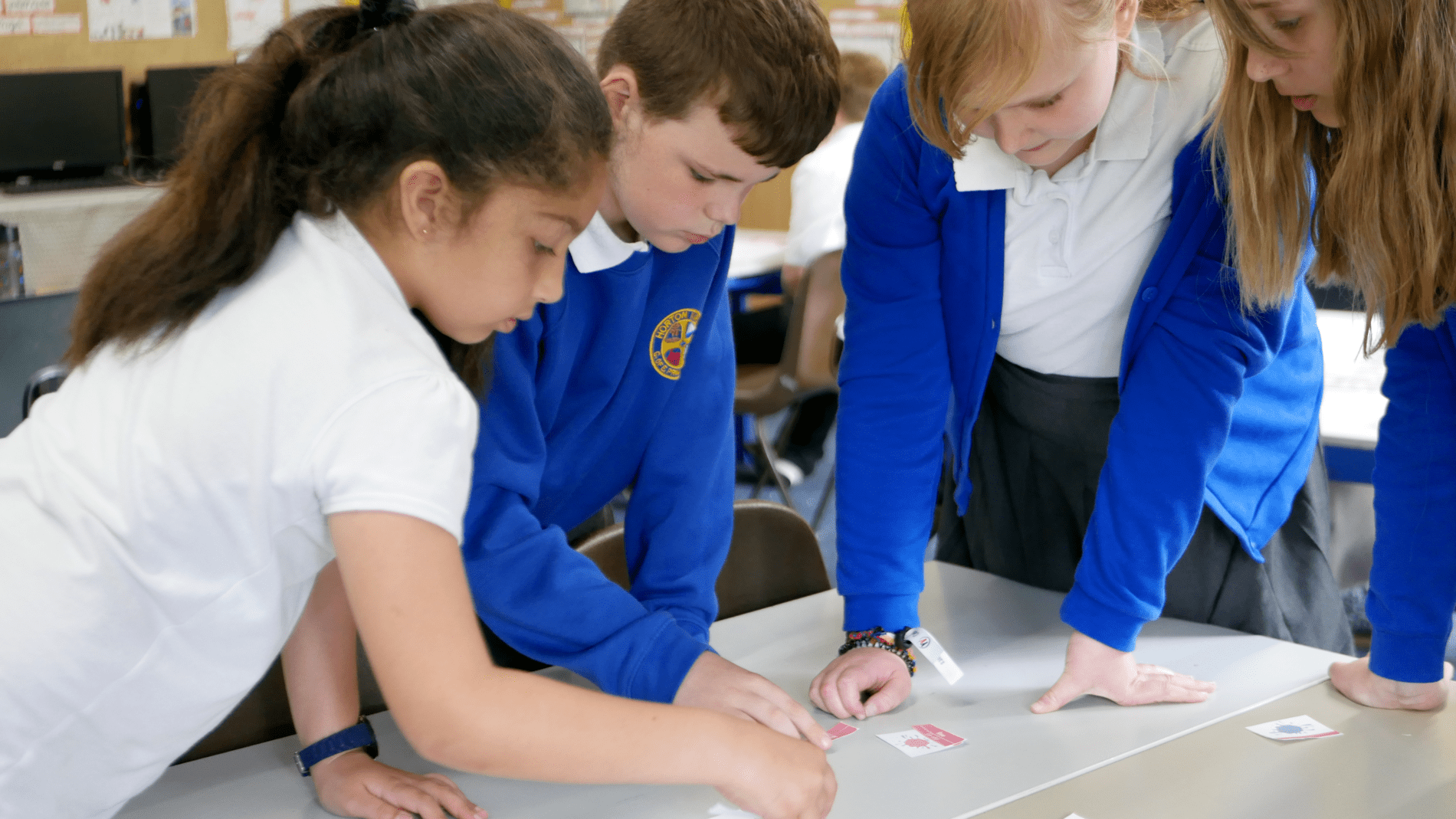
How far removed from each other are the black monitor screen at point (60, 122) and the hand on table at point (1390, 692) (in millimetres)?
4723

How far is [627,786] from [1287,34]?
86cm

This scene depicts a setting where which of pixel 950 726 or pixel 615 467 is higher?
pixel 615 467

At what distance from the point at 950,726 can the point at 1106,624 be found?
20cm

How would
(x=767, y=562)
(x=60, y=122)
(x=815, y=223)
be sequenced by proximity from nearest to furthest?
1. (x=767, y=562)
2. (x=815, y=223)
3. (x=60, y=122)

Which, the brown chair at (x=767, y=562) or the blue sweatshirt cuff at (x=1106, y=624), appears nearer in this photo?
the blue sweatshirt cuff at (x=1106, y=624)

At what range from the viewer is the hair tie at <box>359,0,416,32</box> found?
879 millimetres

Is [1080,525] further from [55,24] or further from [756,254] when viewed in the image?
[55,24]

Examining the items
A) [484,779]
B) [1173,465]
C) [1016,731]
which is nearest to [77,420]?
[484,779]

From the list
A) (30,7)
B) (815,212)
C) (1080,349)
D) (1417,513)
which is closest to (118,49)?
(30,7)

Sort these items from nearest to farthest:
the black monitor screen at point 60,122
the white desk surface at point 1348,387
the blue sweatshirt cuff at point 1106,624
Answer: the blue sweatshirt cuff at point 1106,624, the white desk surface at point 1348,387, the black monitor screen at point 60,122

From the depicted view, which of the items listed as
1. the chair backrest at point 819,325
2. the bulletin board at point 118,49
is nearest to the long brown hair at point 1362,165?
the chair backrest at point 819,325

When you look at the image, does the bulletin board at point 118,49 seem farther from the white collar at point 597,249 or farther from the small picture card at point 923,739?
the small picture card at point 923,739

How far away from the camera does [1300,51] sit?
3.43 feet

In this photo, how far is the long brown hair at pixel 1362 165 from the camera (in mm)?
985
